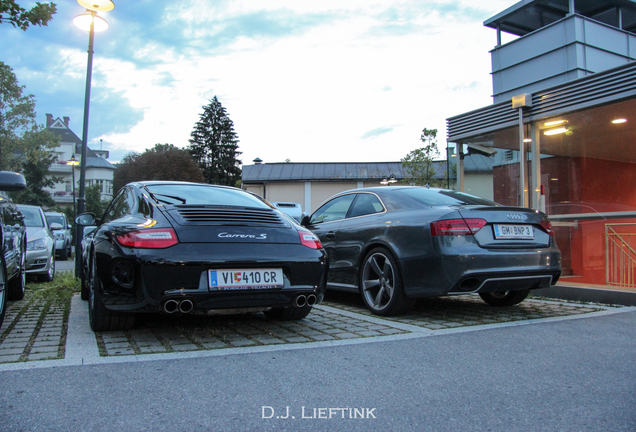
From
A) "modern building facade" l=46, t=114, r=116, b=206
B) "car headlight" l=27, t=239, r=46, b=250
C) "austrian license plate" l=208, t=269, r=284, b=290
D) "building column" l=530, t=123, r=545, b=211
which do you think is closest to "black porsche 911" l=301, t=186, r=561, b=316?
"austrian license plate" l=208, t=269, r=284, b=290

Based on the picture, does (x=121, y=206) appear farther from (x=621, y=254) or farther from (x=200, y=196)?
(x=621, y=254)

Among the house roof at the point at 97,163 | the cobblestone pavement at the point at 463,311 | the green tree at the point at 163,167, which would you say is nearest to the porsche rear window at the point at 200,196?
the cobblestone pavement at the point at 463,311

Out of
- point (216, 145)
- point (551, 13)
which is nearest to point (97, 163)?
point (216, 145)

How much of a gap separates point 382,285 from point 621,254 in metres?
3.98

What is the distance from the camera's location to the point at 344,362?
3439 mm

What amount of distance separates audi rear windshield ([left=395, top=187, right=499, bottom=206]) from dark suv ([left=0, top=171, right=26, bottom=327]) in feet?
12.2

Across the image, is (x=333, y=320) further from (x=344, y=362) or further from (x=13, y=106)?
(x=13, y=106)

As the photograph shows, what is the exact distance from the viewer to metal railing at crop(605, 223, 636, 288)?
23.5 feet

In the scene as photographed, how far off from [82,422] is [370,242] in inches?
145

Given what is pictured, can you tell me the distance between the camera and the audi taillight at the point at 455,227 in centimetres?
482

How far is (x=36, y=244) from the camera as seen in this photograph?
30.3 feet

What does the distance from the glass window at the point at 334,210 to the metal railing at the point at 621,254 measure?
3.88 meters

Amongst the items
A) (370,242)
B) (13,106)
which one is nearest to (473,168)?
(370,242)

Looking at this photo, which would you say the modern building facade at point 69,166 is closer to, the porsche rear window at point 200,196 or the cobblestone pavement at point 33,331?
the cobblestone pavement at point 33,331
